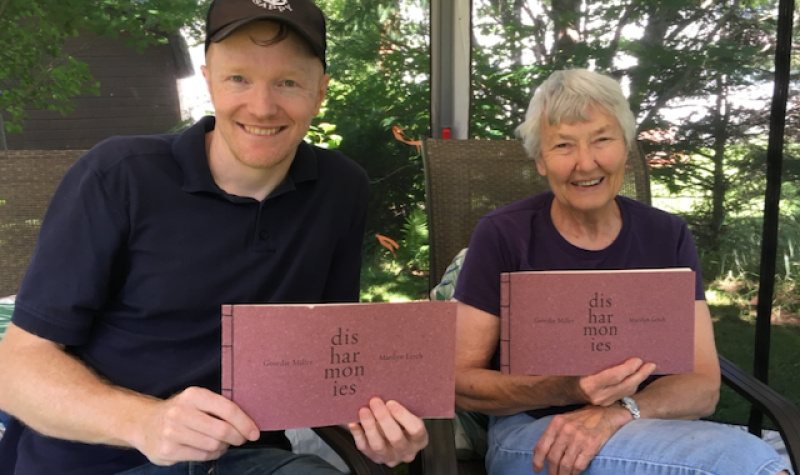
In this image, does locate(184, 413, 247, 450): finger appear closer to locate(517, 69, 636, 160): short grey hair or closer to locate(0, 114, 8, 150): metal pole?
locate(517, 69, 636, 160): short grey hair

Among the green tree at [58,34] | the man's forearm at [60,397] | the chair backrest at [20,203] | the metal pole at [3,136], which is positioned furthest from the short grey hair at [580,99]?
the metal pole at [3,136]

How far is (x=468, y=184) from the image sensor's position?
2.04m

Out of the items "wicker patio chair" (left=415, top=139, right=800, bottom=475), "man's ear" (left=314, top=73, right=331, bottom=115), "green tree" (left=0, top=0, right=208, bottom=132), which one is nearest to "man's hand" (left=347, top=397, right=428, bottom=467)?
"man's ear" (left=314, top=73, right=331, bottom=115)

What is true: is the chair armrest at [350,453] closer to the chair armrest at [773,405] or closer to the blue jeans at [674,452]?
the blue jeans at [674,452]

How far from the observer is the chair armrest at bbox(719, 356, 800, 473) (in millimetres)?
1217

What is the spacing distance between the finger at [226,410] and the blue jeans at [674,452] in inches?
28.0

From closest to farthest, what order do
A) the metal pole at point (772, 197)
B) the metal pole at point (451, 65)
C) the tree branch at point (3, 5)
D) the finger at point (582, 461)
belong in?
1. the finger at point (582, 461)
2. the metal pole at point (772, 197)
3. the tree branch at point (3, 5)
4. the metal pole at point (451, 65)

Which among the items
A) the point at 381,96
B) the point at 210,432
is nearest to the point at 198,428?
the point at 210,432

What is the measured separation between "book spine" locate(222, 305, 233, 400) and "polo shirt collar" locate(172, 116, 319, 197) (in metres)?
0.42

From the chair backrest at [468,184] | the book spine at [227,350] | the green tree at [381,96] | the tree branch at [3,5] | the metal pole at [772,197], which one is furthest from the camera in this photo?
the green tree at [381,96]

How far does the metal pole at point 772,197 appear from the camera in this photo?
235cm

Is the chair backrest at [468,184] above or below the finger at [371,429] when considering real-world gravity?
above

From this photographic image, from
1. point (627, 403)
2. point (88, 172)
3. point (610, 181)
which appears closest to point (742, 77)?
point (610, 181)

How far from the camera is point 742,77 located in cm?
289
